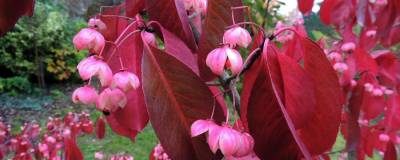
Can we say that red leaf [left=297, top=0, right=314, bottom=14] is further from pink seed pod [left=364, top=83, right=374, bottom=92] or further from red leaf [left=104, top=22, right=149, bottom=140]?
red leaf [left=104, top=22, right=149, bottom=140]

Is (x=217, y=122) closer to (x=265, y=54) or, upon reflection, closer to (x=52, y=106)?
(x=265, y=54)

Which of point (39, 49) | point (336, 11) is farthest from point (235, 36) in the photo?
point (39, 49)

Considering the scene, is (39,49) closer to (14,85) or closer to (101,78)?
(14,85)

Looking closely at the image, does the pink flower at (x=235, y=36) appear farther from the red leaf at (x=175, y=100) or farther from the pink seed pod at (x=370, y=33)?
the pink seed pod at (x=370, y=33)

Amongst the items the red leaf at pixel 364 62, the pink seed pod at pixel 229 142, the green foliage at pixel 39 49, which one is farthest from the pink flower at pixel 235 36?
the green foliage at pixel 39 49

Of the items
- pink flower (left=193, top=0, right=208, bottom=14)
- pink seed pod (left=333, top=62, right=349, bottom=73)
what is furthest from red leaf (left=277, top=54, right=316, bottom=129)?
pink seed pod (left=333, top=62, right=349, bottom=73)
